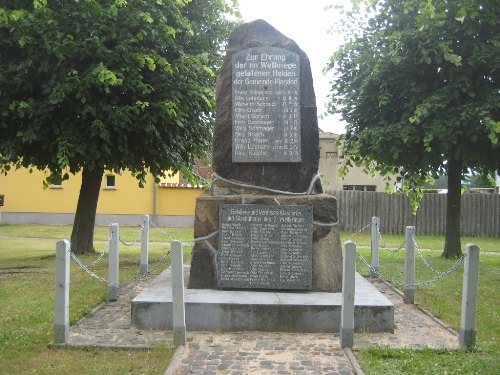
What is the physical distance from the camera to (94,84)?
10898mm

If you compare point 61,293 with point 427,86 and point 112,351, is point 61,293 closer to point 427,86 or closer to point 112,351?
point 112,351

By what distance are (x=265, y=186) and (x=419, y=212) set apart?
19.0 metres

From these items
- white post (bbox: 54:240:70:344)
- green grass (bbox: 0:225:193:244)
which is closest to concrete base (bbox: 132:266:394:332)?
white post (bbox: 54:240:70:344)

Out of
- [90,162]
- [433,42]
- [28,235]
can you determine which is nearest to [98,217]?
[28,235]

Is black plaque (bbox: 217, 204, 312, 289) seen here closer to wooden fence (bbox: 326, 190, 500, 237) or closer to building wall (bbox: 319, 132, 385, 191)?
wooden fence (bbox: 326, 190, 500, 237)

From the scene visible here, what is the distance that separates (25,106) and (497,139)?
9.07 meters

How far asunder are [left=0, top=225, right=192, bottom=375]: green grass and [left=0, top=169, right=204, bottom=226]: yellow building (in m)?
14.2

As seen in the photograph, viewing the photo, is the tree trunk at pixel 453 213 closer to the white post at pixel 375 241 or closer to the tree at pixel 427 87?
the tree at pixel 427 87

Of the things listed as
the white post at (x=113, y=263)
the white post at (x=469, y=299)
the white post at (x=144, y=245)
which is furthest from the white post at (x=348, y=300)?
the white post at (x=144, y=245)

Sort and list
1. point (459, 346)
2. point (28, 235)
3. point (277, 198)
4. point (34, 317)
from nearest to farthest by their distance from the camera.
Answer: point (459, 346), point (34, 317), point (277, 198), point (28, 235)

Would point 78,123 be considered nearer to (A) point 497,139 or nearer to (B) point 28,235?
(A) point 497,139

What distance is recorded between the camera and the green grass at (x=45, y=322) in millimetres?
5230

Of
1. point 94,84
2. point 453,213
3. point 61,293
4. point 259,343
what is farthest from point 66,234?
point 259,343

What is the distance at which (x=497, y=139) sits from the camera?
416 inches
